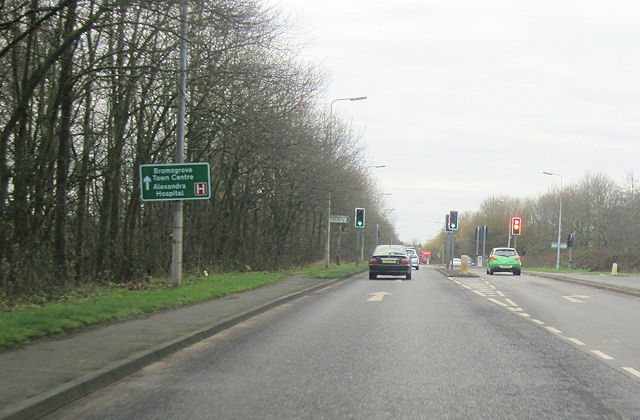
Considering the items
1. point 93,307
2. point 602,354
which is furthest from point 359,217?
point 602,354

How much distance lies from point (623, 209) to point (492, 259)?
2947 cm

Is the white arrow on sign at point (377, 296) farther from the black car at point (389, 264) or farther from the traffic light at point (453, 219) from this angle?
the traffic light at point (453, 219)

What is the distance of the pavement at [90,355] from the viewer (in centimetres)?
557

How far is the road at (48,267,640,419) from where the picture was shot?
5.68 m

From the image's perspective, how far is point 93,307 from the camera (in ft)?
38.3

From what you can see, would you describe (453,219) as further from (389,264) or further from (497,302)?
(497,302)

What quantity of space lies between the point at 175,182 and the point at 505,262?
1101 inches

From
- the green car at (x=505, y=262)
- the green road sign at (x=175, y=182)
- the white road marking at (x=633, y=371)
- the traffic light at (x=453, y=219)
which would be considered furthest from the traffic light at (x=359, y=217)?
the white road marking at (x=633, y=371)

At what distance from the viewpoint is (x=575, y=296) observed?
2077 cm

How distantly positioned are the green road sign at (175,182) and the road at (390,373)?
5044 mm

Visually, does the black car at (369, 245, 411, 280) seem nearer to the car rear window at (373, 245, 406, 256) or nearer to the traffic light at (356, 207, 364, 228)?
the car rear window at (373, 245, 406, 256)

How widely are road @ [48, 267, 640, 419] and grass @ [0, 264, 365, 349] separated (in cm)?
192

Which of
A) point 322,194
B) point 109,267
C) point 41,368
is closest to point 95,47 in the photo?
point 109,267

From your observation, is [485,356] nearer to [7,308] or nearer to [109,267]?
[7,308]
